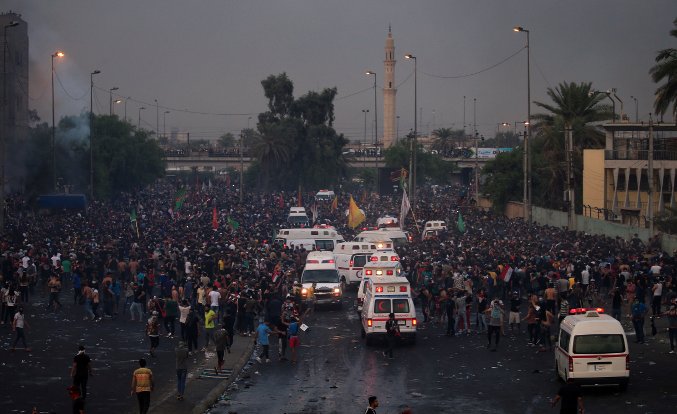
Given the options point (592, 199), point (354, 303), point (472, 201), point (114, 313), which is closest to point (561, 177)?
point (592, 199)

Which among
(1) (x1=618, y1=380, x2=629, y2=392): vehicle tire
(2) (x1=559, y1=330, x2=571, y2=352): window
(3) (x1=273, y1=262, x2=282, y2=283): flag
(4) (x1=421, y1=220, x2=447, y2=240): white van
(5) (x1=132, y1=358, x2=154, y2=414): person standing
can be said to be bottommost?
(1) (x1=618, y1=380, x2=629, y2=392): vehicle tire

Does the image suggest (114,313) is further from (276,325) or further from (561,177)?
(561,177)

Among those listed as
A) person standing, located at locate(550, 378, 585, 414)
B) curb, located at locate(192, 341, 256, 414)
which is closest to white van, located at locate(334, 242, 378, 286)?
curb, located at locate(192, 341, 256, 414)

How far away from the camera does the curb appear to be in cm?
2025

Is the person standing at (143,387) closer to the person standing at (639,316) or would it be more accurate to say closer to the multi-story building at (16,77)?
the person standing at (639,316)

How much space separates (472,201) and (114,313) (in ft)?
184

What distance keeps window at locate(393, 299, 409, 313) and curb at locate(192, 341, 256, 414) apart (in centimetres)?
404

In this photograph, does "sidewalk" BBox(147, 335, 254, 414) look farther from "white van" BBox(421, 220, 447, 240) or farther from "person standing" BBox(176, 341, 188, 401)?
"white van" BBox(421, 220, 447, 240)

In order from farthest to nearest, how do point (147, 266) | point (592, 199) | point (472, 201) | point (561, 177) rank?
1. point (472, 201)
2. point (561, 177)
3. point (592, 199)
4. point (147, 266)

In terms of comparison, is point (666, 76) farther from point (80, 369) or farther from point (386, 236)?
point (80, 369)

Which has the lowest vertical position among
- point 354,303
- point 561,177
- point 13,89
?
point 354,303

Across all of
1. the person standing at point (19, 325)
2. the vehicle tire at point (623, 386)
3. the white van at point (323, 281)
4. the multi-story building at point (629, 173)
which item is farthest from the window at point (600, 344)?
the multi-story building at point (629, 173)

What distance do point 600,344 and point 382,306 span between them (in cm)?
864

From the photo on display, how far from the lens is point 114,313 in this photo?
3503 cm
